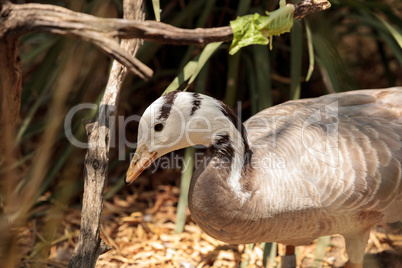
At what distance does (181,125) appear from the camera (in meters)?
1.80

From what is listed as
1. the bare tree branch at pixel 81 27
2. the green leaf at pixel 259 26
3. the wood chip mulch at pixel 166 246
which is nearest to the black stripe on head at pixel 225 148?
the green leaf at pixel 259 26

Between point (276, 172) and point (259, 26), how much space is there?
579 millimetres

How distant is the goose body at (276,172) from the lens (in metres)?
1.77

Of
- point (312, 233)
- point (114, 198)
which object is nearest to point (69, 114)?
point (114, 198)

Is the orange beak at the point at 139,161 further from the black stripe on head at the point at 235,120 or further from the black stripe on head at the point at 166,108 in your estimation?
the black stripe on head at the point at 235,120

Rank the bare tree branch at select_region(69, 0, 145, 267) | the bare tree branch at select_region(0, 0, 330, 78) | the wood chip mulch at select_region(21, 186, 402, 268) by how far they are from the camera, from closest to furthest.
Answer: the bare tree branch at select_region(0, 0, 330, 78) → the bare tree branch at select_region(69, 0, 145, 267) → the wood chip mulch at select_region(21, 186, 402, 268)

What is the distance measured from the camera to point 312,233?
6.24ft

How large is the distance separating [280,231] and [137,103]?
5.68 ft

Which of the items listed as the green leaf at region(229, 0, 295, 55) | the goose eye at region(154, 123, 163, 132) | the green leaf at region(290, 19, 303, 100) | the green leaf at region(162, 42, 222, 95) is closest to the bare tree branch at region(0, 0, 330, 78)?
the green leaf at region(229, 0, 295, 55)

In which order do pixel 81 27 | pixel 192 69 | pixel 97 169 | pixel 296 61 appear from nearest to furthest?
pixel 81 27, pixel 97 169, pixel 192 69, pixel 296 61

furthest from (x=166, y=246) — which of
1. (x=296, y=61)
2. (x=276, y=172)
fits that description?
(x=296, y=61)

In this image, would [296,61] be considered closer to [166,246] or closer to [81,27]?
[166,246]

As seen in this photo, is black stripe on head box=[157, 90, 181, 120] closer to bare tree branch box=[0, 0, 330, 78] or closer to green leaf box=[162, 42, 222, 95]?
green leaf box=[162, 42, 222, 95]

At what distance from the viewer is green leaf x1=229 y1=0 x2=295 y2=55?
1.67 metres
